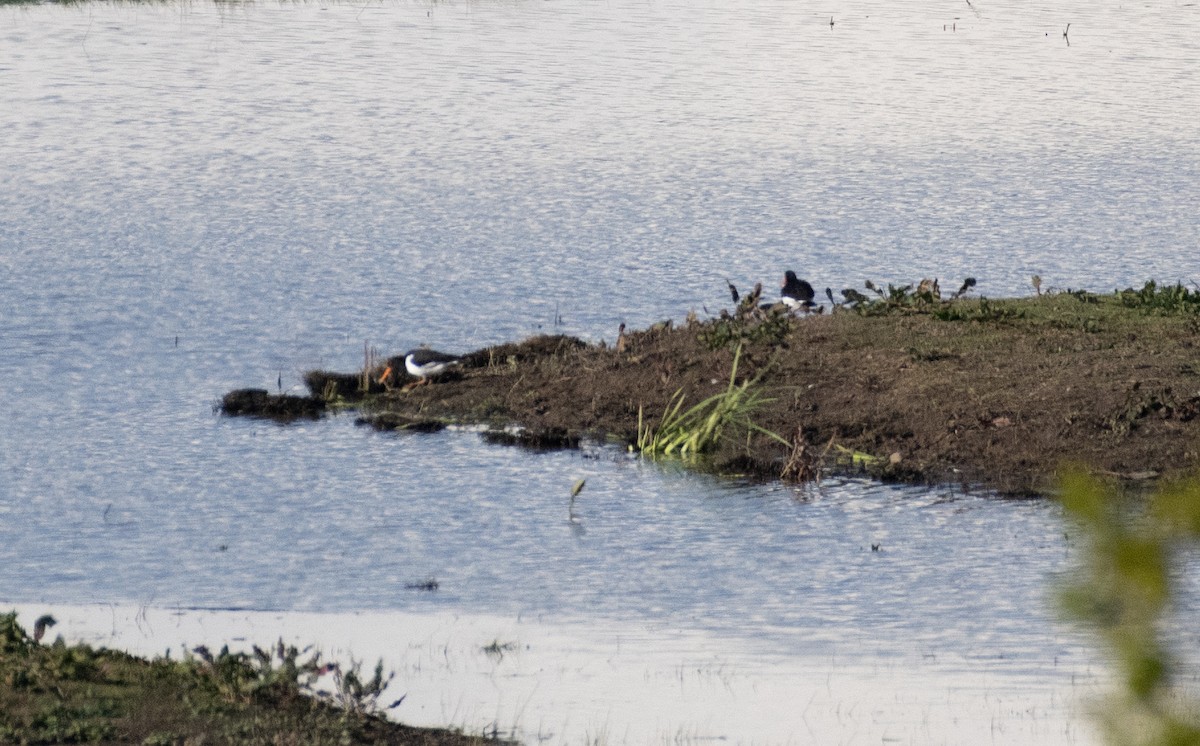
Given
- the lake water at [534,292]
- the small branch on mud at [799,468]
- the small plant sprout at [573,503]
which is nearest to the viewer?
the lake water at [534,292]

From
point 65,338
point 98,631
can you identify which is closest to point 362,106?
point 65,338

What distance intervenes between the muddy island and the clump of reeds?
0.08ft

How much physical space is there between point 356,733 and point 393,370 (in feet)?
27.7

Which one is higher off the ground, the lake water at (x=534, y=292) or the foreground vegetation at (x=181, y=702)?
the foreground vegetation at (x=181, y=702)

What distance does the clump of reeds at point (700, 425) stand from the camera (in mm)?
13289

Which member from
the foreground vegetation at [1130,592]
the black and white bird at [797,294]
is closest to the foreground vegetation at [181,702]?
the foreground vegetation at [1130,592]

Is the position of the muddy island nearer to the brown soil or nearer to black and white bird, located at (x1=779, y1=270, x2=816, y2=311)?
the brown soil

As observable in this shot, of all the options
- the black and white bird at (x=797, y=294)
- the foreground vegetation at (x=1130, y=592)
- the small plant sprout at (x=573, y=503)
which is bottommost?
the small plant sprout at (x=573, y=503)

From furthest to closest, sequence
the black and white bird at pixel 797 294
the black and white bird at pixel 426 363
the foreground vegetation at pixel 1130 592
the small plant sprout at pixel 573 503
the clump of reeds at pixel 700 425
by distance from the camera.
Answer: the black and white bird at pixel 797 294 < the black and white bird at pixel 426 363 < the clump of reeds at pixel 700 425 < the small plant sprout at pixel 573 503 < the foreground vegetation at pixel 1130 592

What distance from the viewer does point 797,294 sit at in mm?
16641

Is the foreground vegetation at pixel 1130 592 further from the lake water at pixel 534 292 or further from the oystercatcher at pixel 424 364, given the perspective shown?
the oystercatcher at pixel 424 364

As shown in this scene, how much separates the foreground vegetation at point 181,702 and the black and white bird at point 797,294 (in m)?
9.41

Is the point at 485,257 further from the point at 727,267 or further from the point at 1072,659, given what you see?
the point at 1072,659

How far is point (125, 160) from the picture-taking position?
92.8 ft
